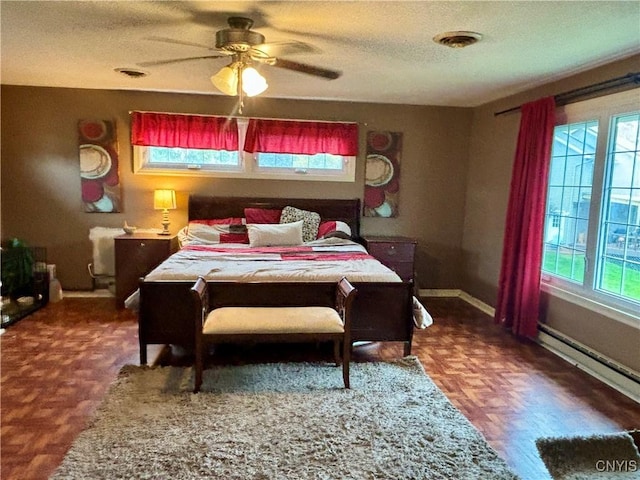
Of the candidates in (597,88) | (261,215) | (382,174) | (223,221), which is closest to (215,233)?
(223,221)

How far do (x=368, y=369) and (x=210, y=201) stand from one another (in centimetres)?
271

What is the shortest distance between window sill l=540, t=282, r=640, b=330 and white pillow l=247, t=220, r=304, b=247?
225 centimetres

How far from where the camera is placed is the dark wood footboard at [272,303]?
10.5 ft

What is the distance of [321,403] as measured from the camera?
8.97 ft

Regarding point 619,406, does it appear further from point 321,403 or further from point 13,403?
point 13,403

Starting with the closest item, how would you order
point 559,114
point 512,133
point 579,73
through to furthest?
point 579,73 → point 559,114 → point 512,133

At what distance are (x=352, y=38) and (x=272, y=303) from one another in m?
1.81

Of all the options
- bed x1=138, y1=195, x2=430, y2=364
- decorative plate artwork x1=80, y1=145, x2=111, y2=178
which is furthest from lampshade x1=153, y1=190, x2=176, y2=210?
bed x1=138, y1=195, x2=430, y2=364

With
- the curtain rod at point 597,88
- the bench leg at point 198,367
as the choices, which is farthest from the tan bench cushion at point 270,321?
the curtain rod at point 597,88

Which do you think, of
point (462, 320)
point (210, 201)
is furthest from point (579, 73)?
point (210, 201)

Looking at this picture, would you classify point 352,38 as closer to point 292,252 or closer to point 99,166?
point 292,252

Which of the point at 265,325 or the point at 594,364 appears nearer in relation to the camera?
the point at 265,325

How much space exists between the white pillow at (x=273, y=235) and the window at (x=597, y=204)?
2.24 m

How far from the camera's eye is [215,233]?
4.70m
